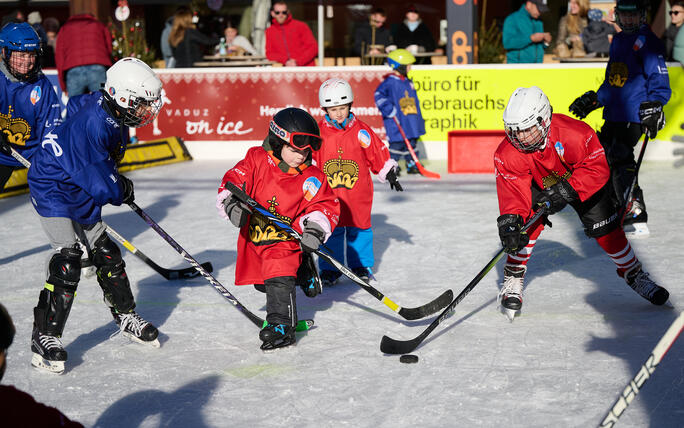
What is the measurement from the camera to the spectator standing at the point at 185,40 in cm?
1117

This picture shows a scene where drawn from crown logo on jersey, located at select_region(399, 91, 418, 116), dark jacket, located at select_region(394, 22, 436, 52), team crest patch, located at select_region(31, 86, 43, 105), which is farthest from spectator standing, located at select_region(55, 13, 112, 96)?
team crest patch, located at select_region(31, 86, 43, 105)

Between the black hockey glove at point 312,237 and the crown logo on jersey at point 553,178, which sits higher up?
the crown logo on jersey at point 553,178

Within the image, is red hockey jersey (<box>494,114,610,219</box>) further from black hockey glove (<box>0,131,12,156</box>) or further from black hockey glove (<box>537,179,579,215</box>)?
black hockey glove (<box>0,131,12,156</box>)

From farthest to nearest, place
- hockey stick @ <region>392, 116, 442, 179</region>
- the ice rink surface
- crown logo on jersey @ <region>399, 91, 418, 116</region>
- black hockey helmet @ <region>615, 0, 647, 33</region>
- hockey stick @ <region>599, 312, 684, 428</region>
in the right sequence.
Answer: crown logo on jersey @ <region>399, 91, 418, 116</region>, hockey stick @ <region>392, 116, 442, 179</region>, black hockey helmet @ <region>615, 0, 647, 33</region>, the ice rink surface, hockey stick @ <region>599, 312, 684, 428</region>

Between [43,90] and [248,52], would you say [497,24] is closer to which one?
[248,52]

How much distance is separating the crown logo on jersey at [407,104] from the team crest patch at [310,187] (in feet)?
17.4

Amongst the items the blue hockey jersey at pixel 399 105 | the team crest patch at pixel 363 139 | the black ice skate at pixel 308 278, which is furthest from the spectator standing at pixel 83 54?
the black ice skate at pixel 308 278

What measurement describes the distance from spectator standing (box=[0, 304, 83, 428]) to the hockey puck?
211cm

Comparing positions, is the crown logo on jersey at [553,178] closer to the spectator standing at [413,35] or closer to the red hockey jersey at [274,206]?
the red hockey jersey at [274,206]

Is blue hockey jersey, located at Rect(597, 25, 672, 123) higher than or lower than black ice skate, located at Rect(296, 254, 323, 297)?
higher

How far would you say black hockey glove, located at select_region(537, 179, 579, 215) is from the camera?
4066 mm

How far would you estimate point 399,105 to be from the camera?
362 inches

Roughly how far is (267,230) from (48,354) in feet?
3.67

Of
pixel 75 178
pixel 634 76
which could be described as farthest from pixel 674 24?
pixel 75 178
